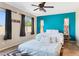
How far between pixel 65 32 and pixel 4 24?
0.95 meters

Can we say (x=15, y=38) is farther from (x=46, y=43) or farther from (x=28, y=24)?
(x=46, y=43)

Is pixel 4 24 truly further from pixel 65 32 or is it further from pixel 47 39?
pixel 65 32

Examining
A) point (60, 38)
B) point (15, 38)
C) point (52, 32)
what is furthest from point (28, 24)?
point (60, 38)

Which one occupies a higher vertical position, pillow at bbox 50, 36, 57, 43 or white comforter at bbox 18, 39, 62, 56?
pillow at bbox 50, 36, 57, 43

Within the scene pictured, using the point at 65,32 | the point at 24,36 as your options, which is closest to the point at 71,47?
the point at 65,32

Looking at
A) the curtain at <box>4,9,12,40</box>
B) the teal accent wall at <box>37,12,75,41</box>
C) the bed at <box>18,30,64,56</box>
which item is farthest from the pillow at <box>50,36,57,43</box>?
the curtain at <box>4,9,12,40</box>

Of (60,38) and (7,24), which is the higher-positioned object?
(7,24)

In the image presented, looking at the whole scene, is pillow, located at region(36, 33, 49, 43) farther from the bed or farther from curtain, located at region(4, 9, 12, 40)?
curtain, located at region(4, 9, 12, 40)

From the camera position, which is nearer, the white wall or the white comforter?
the white wall

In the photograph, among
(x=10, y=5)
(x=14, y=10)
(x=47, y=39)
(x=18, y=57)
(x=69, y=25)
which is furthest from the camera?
(x=47, y=39)

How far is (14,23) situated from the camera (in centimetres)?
161

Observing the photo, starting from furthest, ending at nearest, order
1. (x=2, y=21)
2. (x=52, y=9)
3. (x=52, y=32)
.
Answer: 1. (x=52, y=32)
2. (x=52, y=9)
3. (x=2, y=21)

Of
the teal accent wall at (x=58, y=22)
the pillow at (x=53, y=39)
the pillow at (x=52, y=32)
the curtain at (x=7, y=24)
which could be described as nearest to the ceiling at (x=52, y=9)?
the teal accent wall at (x=58, y=22)

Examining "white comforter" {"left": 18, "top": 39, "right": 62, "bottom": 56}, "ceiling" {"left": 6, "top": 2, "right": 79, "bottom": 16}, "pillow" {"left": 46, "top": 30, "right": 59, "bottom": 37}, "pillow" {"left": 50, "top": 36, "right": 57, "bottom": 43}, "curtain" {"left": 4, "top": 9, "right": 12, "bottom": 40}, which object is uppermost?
"ceiling" {"left": 6, "top": 2, "right": 79, "bottom": 16}
